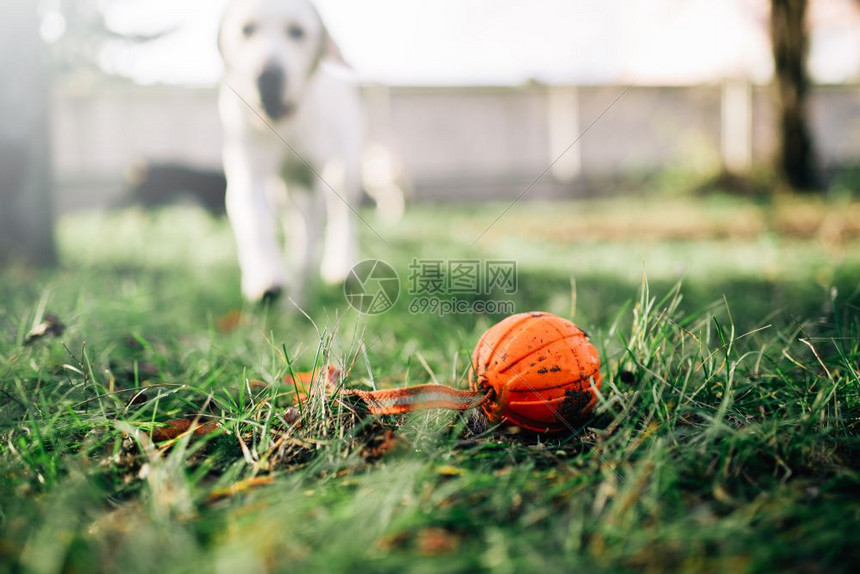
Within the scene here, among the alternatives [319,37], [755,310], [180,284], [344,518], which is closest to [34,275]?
[180,284]

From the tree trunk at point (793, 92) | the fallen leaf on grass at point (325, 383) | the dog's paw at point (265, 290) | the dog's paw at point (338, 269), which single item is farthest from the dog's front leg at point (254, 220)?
the tree trunk at point (793, 92)

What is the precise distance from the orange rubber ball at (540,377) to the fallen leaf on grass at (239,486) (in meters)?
0.53

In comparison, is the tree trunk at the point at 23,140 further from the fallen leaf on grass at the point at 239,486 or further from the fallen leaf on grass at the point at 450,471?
the fallen leaf on grass at the point at 450,471

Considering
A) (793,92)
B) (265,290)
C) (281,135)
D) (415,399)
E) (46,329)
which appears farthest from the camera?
(793,92)

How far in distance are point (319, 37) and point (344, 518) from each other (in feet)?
8.47

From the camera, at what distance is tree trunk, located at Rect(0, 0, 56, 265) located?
414 cm

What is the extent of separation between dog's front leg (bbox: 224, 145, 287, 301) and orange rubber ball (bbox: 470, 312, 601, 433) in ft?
4.73

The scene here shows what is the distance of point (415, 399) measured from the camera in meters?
1.35

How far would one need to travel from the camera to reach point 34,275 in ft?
12.2

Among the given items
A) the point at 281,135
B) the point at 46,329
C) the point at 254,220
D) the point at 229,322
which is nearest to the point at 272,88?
the point at 281,135

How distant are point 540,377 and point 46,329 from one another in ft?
4.52

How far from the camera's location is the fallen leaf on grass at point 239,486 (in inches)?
46.4

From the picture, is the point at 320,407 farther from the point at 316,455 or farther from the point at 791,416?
the point at 791,416

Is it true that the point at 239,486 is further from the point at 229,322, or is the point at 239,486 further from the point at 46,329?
the point at 229,322
